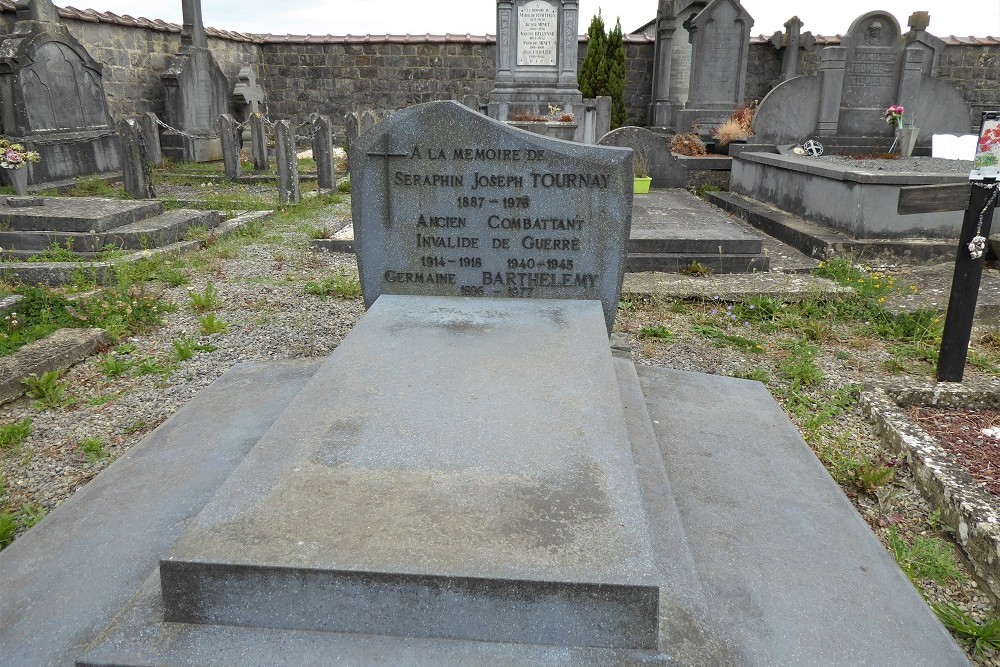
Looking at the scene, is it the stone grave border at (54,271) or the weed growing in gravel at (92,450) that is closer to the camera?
the weed growing in gravel at (92,450)

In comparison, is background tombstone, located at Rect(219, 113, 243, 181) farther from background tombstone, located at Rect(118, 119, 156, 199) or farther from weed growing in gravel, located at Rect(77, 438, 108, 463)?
weed growing in gravel, located at Rect(77, 438, 108, 463)

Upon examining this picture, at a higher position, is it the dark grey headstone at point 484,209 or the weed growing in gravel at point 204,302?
the dark grey headstone at point 484,209

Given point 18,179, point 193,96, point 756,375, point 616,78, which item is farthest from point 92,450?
point 616,78

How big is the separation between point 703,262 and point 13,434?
475 centimetres

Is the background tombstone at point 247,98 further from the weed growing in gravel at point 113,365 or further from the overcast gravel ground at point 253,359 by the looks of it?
the weed growing in gravel at point 113,365

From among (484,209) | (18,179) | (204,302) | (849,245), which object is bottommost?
(204,302)

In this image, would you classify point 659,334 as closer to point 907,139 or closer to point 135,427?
point 135,427

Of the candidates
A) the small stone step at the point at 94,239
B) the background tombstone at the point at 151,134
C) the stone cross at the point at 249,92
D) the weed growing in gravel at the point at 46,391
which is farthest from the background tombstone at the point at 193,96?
the weed growing in gravel at the point at 46,391

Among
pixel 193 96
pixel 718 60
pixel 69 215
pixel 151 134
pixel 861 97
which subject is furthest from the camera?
pixel 193 96

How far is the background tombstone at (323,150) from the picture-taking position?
9.93 metres

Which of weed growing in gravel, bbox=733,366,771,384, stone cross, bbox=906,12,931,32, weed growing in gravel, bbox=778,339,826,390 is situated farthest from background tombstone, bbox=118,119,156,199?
stone cross, bbox=906,12,931,32

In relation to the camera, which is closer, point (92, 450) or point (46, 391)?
point (92, 450)

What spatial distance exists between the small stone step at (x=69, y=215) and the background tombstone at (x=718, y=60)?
9.17 metres

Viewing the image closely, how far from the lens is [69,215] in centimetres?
599
